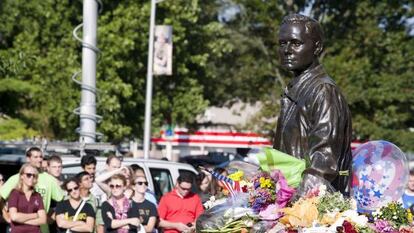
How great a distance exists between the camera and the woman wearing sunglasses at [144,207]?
39.2 ft

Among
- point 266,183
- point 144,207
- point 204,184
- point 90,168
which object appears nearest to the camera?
point 266,183

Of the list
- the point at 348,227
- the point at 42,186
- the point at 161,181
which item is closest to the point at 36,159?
the point at 42,186

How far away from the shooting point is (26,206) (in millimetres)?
11516

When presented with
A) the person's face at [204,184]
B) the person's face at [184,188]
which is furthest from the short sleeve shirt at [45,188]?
the person's face at [204,184]

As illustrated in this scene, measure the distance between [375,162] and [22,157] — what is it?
32.1ft

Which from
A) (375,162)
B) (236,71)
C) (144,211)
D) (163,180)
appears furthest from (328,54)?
(375,162)

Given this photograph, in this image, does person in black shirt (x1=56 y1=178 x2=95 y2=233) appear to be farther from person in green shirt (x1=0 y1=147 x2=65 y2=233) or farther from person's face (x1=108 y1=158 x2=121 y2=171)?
person's face (x1=108 y1=158 x2=121 y2=171)

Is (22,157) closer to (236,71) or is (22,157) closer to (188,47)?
(188,47)

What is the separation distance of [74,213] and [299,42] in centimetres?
625

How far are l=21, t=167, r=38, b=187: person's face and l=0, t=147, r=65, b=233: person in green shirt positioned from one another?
1.29ft

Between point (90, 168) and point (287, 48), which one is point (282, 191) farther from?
point (90, 168)

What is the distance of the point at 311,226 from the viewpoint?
17.5ft

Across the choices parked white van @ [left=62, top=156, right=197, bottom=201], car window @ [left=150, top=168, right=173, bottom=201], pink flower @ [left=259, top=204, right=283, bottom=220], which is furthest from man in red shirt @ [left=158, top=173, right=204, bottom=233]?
pink flower @ [left=259, top=204, right=283, bottom=220]

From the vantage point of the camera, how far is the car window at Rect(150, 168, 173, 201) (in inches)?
587
